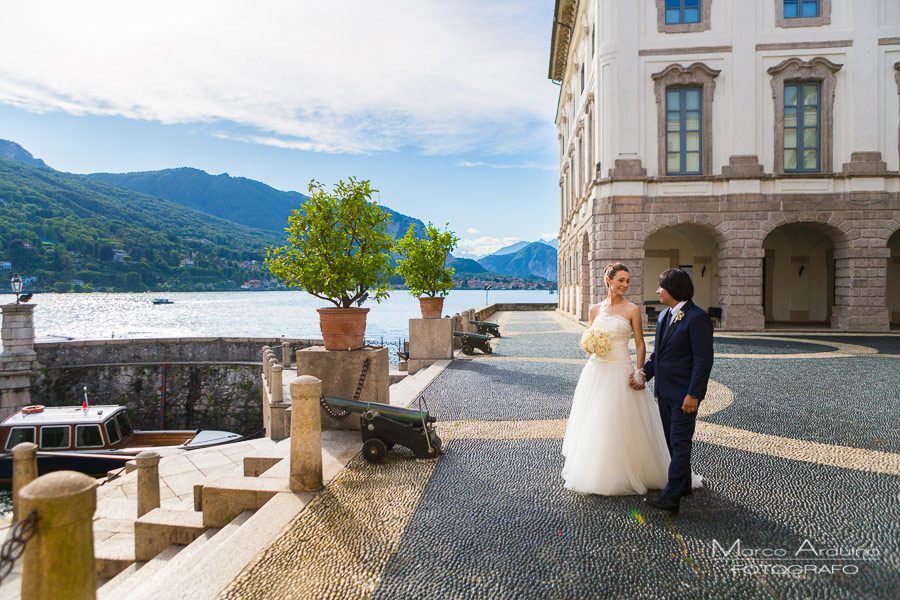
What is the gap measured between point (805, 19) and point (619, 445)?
73.7 feet

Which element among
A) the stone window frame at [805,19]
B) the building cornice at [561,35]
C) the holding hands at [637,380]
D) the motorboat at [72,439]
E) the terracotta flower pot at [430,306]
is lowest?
the motorboat at [72,439]

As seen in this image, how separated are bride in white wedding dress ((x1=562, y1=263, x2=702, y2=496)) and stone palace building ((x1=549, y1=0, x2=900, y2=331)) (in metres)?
15.5

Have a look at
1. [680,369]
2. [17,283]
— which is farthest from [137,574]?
[17,283]

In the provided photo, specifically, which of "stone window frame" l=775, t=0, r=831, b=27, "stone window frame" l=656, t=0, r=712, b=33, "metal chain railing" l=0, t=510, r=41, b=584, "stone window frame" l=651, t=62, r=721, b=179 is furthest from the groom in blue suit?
"stone window frame" l=775, t=0, r=831, b=27

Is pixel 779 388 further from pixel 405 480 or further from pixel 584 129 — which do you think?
pixel 584 129

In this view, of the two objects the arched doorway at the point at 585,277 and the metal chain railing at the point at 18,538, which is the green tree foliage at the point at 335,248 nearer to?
the metal chain railing at the point at 18,538

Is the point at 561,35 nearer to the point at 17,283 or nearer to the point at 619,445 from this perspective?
the point at 17,283

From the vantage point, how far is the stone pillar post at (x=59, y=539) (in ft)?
6.66

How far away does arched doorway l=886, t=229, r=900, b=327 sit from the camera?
21609 millimetres

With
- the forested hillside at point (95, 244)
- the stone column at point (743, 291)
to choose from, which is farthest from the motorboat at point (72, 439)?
the forested hillside at point (95, 244)

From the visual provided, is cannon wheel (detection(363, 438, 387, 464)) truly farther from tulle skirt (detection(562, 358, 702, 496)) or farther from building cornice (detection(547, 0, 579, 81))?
building cornice (detection(547, 0, 579, 81))

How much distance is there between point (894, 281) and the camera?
2177 centimetres

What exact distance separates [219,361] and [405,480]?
25501 mm

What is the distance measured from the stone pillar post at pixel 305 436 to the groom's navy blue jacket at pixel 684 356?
288 centimetres
